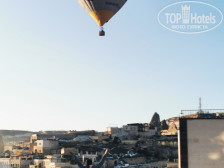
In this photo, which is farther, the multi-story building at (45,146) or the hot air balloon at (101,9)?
the multi-story building at (45,146)

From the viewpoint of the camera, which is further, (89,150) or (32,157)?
(89,150)

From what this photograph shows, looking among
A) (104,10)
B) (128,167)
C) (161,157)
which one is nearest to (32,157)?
(128,167)

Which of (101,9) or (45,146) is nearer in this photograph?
(101,9)

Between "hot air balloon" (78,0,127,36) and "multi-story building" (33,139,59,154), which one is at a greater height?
"hot air balloon" (78,0,127,36)

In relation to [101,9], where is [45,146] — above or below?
below

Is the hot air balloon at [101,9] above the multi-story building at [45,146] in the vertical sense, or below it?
above

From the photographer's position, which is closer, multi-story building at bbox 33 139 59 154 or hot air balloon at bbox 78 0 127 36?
hot air balloon at bbox 78 0 127 36

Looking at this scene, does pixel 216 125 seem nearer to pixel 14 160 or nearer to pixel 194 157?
pixel 194 157

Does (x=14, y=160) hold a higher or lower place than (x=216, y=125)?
lower
